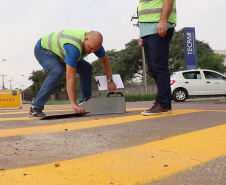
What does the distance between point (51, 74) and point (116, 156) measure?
8.76 ft

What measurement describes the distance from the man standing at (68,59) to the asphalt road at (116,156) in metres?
1.29

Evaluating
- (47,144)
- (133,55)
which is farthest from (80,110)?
(133,55)

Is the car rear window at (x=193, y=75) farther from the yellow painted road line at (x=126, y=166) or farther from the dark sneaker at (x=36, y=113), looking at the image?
the yellow painted road line at (x=126, y=166)

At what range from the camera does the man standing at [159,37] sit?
3863 mm

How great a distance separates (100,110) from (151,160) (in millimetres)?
2738

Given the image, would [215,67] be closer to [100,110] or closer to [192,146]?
[100,110]

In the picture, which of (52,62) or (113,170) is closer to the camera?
(113,170)

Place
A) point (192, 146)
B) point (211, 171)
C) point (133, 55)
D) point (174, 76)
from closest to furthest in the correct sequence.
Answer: point (211, 171)
point (192, 146)
point (174, 76)
point (133, 55)

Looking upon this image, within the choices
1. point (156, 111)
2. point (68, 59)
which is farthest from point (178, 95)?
point (68, 59)

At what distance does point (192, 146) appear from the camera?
199 cm

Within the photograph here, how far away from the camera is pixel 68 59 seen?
3.91 meters

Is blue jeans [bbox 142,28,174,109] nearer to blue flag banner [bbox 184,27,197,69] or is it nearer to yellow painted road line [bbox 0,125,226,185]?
yellow painted road line [bbox 0,125,226,185]

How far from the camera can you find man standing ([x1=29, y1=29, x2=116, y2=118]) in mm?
3927

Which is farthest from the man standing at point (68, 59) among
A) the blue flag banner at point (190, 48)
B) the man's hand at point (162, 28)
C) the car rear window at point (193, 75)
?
the blue flag banner at point (190, 48)
